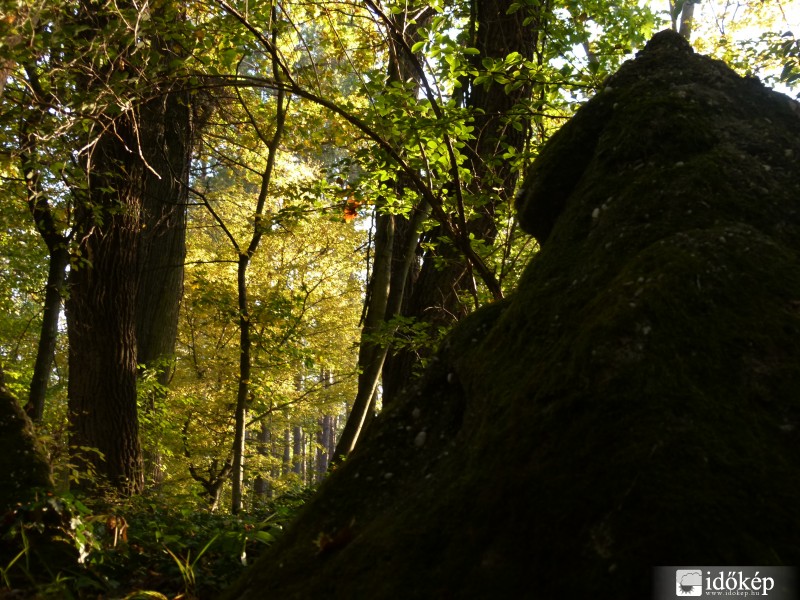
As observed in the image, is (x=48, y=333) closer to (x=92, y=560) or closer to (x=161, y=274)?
(x=92, y=560)

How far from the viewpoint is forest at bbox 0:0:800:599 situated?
149 inches

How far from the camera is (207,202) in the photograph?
8.69 metres

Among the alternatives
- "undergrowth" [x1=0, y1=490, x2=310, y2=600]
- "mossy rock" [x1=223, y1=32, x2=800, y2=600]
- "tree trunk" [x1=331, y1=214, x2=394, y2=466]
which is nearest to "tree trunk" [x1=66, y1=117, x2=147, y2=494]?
"tree trunk" [x1=331, y1=214, x2=394, y2=466]

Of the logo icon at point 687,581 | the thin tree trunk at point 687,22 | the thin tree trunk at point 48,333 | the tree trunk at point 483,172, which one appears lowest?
the logo icon at point 687,581

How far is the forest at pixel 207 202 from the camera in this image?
3.79 m

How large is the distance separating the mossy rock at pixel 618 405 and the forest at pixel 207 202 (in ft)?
0.55

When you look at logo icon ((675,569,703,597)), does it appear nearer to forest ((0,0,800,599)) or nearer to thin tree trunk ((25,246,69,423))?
forest ((0,0,800,599))

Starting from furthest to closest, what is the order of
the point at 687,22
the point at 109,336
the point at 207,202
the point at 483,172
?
the point at 687,22
the point at 207,202
the point at 109,336
the point at 483,172

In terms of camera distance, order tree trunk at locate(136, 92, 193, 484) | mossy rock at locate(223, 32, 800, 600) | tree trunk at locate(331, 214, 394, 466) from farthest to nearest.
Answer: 1. tree trunk at locate(136, 92, 193, 484)
2. tree trunk at locate(331, 214, 394, 466)
3. mossy rock at locate(223, 32, 800, 600)

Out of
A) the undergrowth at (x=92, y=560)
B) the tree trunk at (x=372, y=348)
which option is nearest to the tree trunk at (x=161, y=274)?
the tree trunk at (x=372, y=348)

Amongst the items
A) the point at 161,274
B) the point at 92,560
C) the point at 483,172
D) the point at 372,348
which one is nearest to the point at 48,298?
the point at 372,348

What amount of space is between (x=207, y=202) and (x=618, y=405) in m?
8.00

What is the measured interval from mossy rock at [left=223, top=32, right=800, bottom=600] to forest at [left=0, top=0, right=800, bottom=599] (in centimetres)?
17

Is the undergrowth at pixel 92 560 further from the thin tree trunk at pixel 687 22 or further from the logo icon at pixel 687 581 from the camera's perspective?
the thin tree trunk at pixel 687 22
